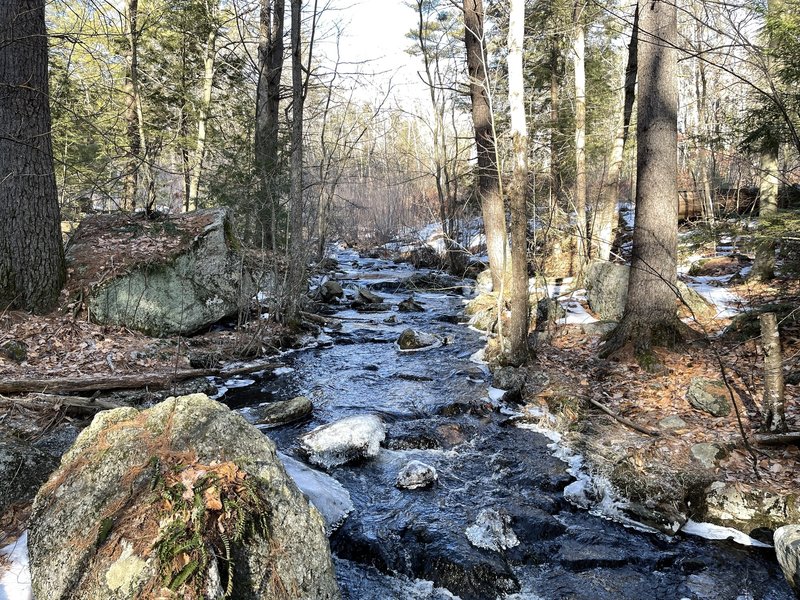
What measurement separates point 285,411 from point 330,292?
27.1 feet

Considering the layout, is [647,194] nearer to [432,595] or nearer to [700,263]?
[432,595]

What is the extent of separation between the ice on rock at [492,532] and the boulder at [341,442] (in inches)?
61.8

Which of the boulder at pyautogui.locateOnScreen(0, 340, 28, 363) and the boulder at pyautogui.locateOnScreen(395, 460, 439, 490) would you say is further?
the boulder at pyautogui.locateOnScreen(0, 340, 28, 363)

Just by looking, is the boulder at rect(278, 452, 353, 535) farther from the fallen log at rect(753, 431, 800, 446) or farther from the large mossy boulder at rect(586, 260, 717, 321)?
the large mossy boulder at rect(586, 260, 717, 321)

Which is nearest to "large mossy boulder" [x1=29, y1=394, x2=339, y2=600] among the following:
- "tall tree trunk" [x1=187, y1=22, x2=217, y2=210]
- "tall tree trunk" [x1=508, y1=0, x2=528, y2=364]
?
"tall tree trunk" [x1=508, y1=0, x2=528, y2=364]

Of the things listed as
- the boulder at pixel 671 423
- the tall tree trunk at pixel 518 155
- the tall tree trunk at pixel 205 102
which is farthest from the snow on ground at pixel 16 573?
the tall tree trunk at pixel 205 102

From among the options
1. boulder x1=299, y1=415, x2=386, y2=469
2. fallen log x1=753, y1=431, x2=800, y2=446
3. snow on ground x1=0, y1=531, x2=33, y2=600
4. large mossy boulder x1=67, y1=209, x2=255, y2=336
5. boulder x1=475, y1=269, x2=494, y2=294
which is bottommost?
boulder x1=299, y1=415, x2=386, y2=469

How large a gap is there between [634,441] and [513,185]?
13.0 ft

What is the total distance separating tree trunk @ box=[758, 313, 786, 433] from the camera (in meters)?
4.25

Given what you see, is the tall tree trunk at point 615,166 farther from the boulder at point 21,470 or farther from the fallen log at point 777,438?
the boulder at point 21,470

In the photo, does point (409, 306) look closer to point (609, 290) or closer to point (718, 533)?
point (609, 290)

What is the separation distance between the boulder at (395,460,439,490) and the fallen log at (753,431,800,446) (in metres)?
3.05

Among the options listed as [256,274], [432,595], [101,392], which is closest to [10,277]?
[101,392]

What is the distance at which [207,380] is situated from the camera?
738cm
